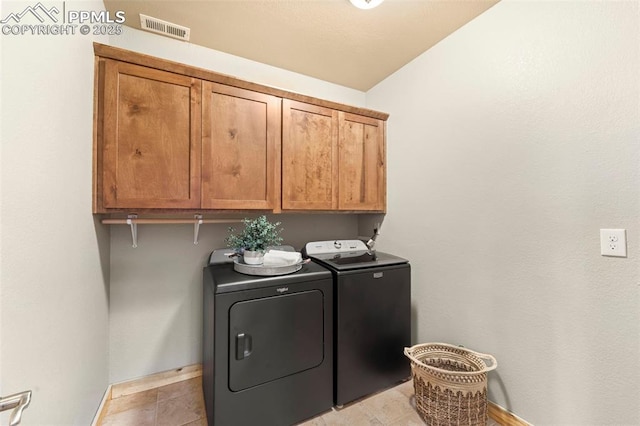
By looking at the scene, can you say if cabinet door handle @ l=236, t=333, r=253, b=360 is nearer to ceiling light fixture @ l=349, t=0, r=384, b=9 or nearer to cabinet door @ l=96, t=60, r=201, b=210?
cabinet door @ l=96, t=60, r=201, b=210

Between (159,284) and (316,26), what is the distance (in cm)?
225

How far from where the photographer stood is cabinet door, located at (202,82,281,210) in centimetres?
174

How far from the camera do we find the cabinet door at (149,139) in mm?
1491

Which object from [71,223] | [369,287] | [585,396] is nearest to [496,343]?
[585,396]

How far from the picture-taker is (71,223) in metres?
1.17

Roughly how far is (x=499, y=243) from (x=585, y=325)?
55 centimetres

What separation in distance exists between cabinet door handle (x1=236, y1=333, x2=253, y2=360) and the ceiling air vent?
2.15 meters

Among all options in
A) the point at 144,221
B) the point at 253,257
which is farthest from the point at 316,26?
the point at 144,221

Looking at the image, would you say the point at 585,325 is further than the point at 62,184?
Yes

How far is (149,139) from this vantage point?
158 cm

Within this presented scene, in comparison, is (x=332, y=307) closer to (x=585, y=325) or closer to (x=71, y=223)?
(x=585, y=325)

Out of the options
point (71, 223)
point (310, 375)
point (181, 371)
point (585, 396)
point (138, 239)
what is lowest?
point (181, 371)

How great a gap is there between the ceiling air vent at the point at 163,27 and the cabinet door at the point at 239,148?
56cm

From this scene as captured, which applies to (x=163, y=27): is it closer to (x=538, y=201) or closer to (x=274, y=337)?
(x=274, y=337)
